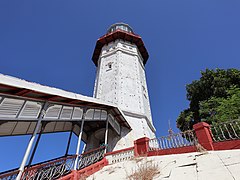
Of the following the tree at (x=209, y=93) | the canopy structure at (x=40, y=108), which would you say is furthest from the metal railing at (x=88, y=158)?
the tree at (x=209, y=93)

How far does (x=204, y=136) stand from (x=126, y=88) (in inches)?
353

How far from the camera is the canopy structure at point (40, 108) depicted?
4.43m

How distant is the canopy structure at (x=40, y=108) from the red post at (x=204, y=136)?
16.1 ft

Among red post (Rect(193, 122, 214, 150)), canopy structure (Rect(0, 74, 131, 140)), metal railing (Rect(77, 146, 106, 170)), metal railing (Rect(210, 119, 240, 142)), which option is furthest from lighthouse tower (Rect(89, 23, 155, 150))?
red post (Rect(193, 122, 214, 150))

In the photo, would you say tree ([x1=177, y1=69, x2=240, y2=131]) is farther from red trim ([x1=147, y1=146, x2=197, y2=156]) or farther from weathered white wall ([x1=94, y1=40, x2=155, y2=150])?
red trim ([x1=147, y1=146, x2=197, y2=156])

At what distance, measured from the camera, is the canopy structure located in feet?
14.5

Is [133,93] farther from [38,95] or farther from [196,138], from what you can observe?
[38,95]

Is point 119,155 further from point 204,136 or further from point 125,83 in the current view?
point 125,83

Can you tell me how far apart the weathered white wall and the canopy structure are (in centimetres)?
172

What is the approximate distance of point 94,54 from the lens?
1958 centimetres

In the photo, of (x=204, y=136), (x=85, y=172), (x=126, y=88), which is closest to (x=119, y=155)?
(x=85, y=172)

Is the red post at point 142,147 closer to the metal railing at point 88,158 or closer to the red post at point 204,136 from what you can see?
the metal railing at point 88,158

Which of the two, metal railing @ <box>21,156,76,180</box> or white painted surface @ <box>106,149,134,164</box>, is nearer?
metal railing @ <box>21,156,76,180</box>

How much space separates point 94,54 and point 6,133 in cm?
1400
